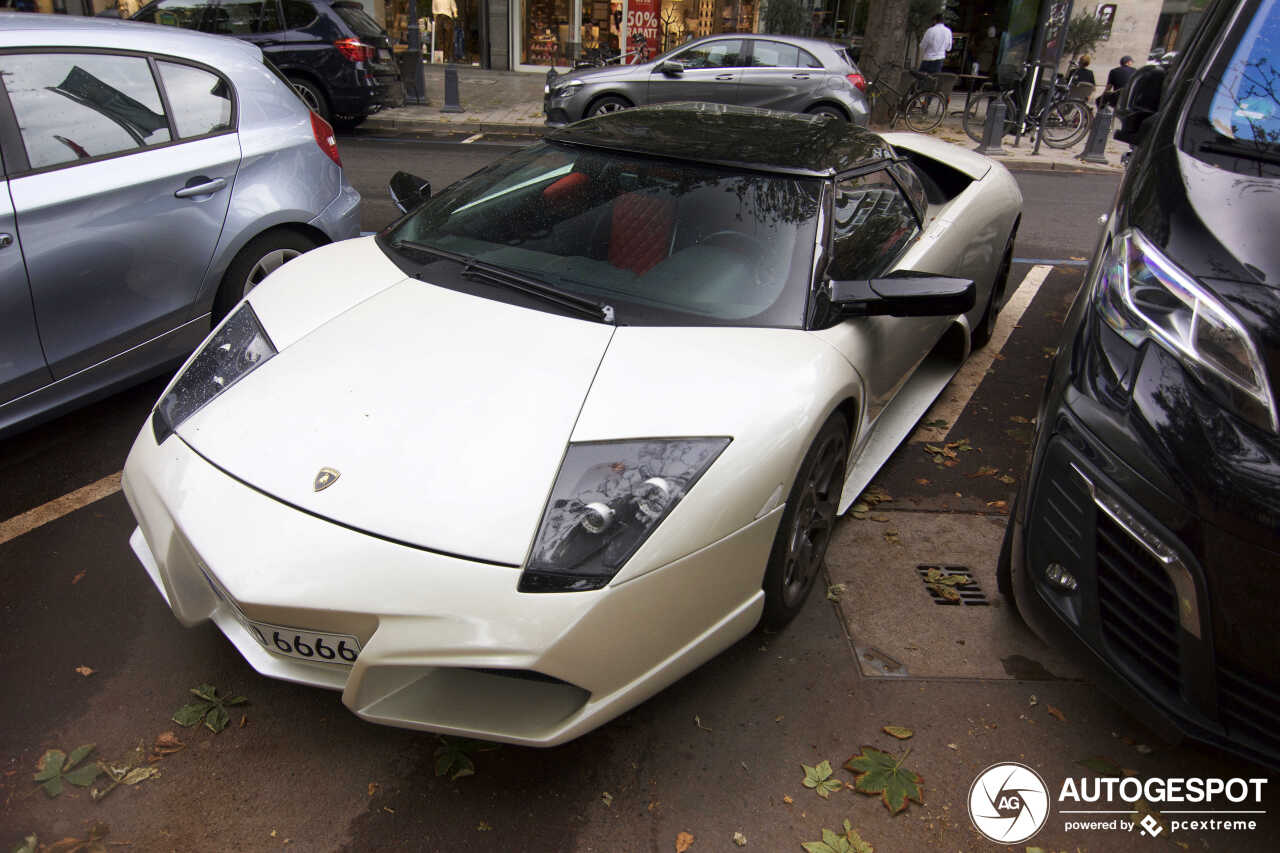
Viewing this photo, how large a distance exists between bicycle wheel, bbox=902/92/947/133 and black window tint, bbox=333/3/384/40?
7984 millimetres

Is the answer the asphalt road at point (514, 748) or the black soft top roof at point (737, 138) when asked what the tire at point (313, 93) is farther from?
the asphalt road at point (514, 748)

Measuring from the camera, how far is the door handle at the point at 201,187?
3600 millimetres

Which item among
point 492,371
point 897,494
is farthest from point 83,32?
point 897,494

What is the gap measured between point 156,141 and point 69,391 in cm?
109

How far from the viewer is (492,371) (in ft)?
7.57

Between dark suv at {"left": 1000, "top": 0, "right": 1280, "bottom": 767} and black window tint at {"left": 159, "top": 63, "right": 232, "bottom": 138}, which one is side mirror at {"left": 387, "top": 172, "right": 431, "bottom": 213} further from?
dark suv at {"left": 1000, "top": 0, "right": 1280, "bottom": 767}

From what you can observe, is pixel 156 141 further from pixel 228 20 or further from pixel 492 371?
pixel 228 20

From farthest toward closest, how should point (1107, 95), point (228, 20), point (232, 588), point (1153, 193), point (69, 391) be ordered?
point (1107, 95) < point (228, 20) < point (69, 391) < point (1153, 193) < point (232, 588)

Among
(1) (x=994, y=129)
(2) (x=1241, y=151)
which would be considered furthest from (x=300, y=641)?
(1) (x=994, y=129)

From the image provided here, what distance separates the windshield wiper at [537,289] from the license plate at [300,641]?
1.12 meters

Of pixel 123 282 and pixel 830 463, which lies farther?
pixel 123 282

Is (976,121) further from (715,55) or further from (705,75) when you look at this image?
(705,75)

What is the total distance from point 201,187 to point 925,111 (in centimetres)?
1288

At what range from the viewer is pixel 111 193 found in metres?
3.36
